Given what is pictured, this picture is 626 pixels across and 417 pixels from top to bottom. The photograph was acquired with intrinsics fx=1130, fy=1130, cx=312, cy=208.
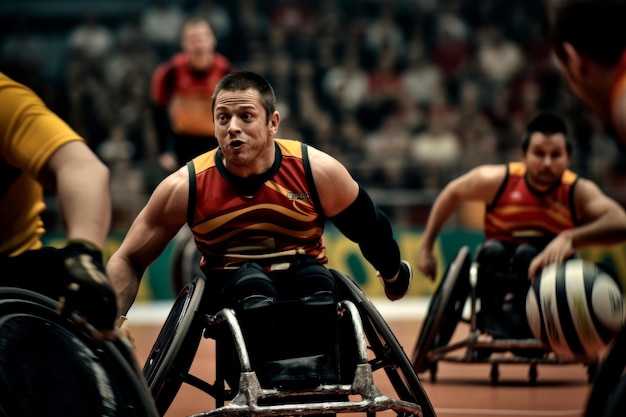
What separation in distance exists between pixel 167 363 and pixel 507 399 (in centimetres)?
250

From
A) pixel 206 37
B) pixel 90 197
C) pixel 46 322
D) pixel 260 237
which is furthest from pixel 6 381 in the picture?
pixel 206 37

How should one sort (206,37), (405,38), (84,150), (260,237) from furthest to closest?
(405,38) < (206,37) < (260,237) < (84,150)

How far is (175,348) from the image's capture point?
374 centimetres

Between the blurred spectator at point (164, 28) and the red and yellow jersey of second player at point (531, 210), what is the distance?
868cm

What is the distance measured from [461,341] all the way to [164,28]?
9327mm

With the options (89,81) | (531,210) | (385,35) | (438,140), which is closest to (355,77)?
(385,35)

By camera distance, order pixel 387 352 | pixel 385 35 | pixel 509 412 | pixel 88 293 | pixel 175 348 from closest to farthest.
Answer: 1. pixel 88 293
2. pixel 175 348
3. pixel 387 352
4. pixel 509 412
5. pixel 385 35

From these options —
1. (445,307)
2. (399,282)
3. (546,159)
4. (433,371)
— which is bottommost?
(433,371)

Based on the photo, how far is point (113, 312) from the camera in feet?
9.23

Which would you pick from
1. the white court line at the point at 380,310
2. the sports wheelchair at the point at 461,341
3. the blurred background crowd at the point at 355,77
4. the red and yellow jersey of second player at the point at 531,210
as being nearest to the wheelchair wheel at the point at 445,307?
the sports wheelchair at the point at 461,341

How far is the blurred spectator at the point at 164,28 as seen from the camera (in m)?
14.5

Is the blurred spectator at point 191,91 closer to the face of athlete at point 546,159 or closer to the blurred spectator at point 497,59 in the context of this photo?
the face of athlete at point 546,159

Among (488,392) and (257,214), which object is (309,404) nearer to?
(257,214)

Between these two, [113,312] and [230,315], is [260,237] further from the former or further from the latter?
[113,312]
